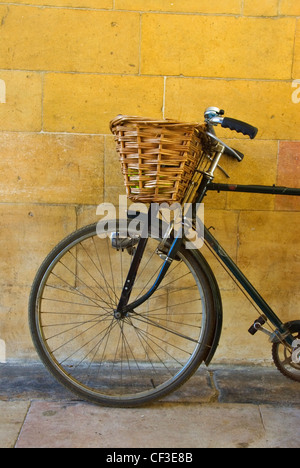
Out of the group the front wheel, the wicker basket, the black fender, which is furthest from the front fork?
the front wheel

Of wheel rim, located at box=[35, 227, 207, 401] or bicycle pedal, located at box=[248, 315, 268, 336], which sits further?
wheel rim, located at box=[35, 227, 207, 401]

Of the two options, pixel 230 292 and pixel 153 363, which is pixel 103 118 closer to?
pixel 230 292

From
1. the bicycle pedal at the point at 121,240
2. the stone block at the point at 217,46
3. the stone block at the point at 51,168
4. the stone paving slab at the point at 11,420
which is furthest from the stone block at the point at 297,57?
the stone paving slab at the point at 11,420

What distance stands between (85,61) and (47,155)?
2.11ft

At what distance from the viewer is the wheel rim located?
3.22m

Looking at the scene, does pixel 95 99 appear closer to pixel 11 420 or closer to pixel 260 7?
pixel 260 7

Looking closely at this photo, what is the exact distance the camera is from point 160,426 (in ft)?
8.46

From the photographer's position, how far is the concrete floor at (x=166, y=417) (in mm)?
2447

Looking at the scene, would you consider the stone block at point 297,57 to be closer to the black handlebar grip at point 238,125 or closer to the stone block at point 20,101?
the black handlebar grip at point 238,125

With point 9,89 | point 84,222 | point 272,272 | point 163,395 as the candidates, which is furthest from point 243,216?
point 9,89

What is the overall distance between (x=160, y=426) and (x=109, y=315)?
866mm

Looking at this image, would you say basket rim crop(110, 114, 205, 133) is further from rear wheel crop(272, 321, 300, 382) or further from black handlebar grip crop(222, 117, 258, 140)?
rear wheel crop(272, 321, 300, 382)

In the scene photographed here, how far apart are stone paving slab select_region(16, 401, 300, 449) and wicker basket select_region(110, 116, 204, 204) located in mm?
1224

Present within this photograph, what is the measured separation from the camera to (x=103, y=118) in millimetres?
3084
